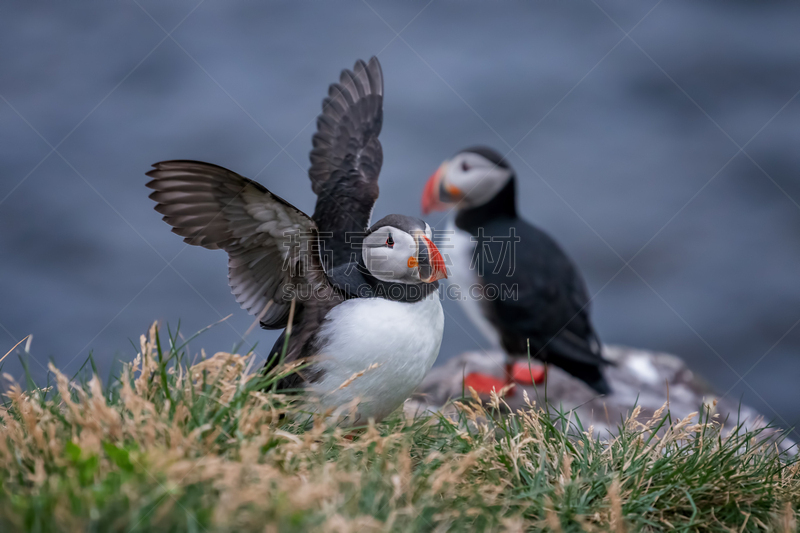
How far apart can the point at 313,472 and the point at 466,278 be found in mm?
4040

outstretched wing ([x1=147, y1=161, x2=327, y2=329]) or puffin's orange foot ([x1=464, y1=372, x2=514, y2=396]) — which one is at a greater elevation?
puffin's orange foot ([x1=464, y1=372, x2=514, y2=396])

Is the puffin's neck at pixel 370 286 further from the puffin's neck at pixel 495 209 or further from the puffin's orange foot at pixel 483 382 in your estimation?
the puffin's neck at pixel 495 209

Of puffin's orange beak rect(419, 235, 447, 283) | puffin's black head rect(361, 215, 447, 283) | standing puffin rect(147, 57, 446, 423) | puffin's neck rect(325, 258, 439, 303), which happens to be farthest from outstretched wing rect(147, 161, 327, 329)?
puffin's orange beak rect(419, 235, 447, 283)

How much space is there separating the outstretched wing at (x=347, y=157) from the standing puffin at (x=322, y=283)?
0.45 m

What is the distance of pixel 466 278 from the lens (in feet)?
19.5

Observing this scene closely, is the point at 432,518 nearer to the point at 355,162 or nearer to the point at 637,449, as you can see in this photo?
the point at 637,449

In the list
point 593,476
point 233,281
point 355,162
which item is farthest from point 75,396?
point 593,476

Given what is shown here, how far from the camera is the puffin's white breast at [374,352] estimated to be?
283cm

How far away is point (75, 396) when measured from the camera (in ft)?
9.07

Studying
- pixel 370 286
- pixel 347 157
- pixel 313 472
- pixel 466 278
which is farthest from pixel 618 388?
pixel 313 472

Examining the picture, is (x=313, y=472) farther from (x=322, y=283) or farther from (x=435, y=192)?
(x=435, y=192)

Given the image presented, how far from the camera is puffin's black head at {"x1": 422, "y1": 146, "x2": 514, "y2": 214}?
20.2 feet

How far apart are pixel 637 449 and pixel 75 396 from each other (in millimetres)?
2482

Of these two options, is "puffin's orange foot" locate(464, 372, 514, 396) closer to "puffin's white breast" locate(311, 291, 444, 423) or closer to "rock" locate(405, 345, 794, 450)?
"rock" locate(405, 345, 794, 450)
